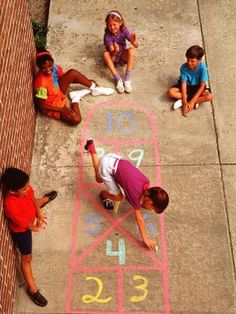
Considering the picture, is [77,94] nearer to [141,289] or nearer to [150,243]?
[150,243]

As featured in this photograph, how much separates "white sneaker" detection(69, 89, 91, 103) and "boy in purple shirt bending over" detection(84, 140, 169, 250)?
56.0 inches

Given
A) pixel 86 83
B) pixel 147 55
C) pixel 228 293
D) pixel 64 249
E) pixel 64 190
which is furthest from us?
pixel 147 55

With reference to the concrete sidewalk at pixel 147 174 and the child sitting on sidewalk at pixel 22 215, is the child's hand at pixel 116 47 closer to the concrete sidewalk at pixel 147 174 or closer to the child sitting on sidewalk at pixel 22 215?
the concrete sidewalk at pixel 147 174

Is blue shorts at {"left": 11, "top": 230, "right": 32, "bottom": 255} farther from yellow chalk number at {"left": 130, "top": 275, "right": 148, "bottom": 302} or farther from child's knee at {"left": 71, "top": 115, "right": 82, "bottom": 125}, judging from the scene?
child's knee at {"left": 71, "top": 115, "right": 82, "bottom": 125}

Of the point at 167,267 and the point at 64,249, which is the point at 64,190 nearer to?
the point at 64,249

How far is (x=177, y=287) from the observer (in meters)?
4.67

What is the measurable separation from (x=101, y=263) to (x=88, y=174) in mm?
1176

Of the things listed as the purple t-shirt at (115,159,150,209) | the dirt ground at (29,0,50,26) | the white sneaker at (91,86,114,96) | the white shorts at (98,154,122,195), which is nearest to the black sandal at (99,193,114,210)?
the white shorts at (98,154,122,195)

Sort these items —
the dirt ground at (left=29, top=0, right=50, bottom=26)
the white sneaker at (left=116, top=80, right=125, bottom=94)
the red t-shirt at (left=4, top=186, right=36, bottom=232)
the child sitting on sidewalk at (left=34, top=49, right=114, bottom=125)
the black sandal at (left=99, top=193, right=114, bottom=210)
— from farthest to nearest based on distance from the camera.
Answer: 1. the dirt ground at (left=29, top=0, right=50, bottom=26)
2. the white sneaker at (left=116, top=80, right=125, bottom=94)
3. the child sitting on sidewalk at (left=34, top=49, right=114, bottom=125)
4. the black sandal at (left=99, top=193, right=114, bottom=210)
5. the red t-shirt at (left=4, top=186, right=36, bottom=232)

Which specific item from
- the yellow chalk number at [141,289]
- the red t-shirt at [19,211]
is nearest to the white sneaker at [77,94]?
the red t-shirt at [19,211]

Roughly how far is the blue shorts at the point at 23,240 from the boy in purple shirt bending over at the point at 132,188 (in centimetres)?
100

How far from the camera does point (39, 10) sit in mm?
7555

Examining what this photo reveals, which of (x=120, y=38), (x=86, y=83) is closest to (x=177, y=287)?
(x=86, y=83)

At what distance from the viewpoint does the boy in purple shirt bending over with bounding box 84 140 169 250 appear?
439cm
